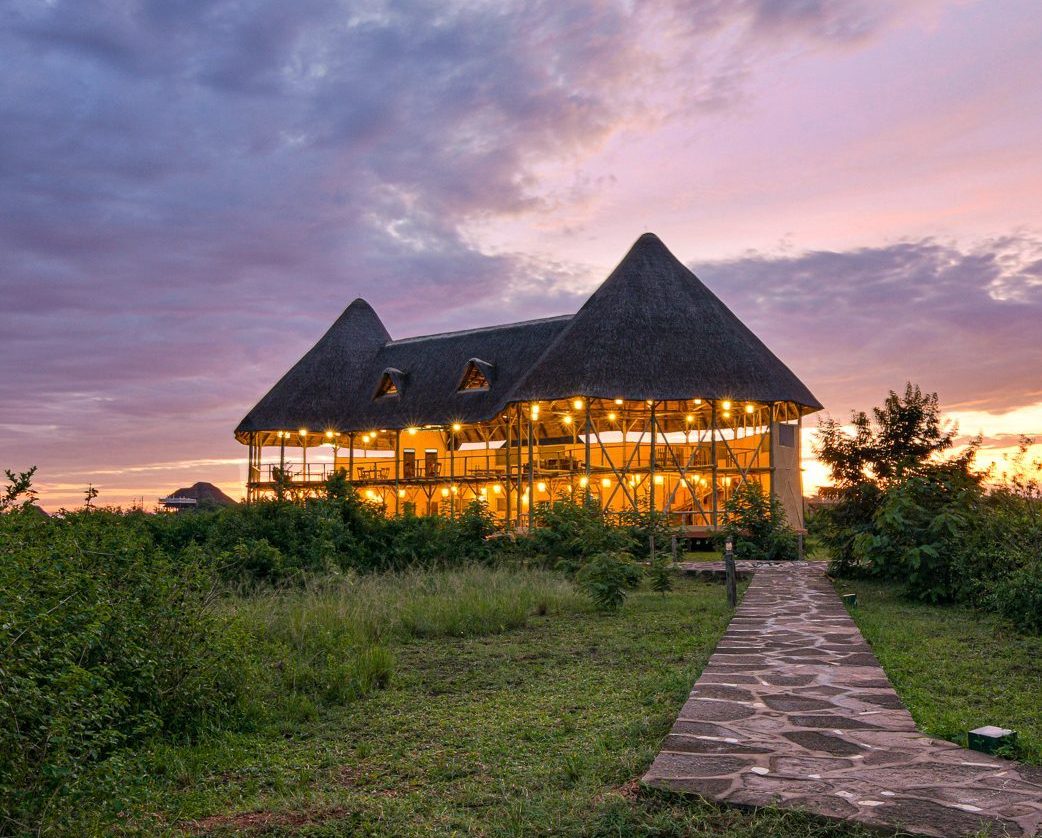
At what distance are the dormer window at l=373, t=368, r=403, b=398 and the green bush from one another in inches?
1033

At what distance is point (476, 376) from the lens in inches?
1266

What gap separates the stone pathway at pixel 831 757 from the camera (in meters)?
3.86

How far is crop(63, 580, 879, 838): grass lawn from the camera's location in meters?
4.08

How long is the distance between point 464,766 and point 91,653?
7.60ft

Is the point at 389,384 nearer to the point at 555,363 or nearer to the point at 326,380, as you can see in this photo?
the point at 326,380

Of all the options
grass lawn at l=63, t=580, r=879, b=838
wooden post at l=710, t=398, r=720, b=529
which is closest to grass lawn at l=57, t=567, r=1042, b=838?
grass lawn at l=63, t=580, r=879, b=838

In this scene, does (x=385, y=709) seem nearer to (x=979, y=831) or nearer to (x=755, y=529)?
(x=979, y=831)

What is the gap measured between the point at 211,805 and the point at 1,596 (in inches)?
59.2

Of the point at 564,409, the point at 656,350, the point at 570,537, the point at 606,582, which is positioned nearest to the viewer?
the point at 606,582

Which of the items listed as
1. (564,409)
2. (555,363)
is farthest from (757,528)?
(564,409)

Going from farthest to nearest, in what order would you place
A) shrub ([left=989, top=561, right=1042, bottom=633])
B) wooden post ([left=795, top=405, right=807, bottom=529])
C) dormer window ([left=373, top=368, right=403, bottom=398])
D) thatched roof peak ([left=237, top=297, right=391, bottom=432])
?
thatched roof peak ([left=237, top=297, right=391, bottom=432]), dormer window ([left=373, top=368, right=403, bottom=398]), wooden post ([left=795, top=405, right=807, bottom=529]), shrub ([left=989, top=561, right=1042, bottom=633])

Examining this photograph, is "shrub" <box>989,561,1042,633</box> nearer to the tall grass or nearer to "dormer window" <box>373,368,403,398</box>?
the tall grass

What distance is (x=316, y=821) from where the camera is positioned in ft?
14.1

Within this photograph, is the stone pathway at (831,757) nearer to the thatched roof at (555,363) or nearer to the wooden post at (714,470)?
the wooden post at (714,470)
